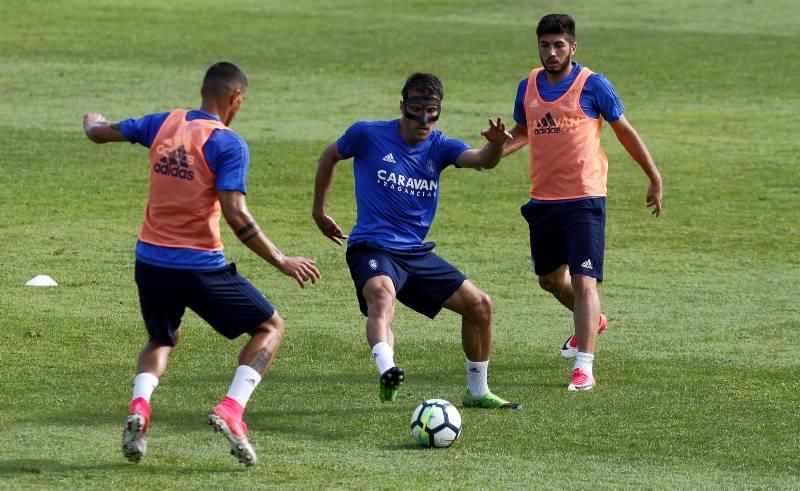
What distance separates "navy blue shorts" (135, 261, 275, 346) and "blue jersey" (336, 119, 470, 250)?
1603 mm

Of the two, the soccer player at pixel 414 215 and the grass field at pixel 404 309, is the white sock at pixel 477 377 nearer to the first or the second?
the soccer player at pixel 414 215

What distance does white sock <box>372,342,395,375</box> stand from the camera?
9.14 metres

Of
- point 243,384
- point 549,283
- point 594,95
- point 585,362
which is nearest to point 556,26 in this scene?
point 594,95

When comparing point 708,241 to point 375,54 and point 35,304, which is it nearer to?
point 35,304

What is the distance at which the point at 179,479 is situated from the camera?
26.0ft

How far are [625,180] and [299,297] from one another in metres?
7.22

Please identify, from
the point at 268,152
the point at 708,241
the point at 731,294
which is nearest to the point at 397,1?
the point at 268,152

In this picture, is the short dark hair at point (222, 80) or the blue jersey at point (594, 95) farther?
the blue jersey at point (594, 95)

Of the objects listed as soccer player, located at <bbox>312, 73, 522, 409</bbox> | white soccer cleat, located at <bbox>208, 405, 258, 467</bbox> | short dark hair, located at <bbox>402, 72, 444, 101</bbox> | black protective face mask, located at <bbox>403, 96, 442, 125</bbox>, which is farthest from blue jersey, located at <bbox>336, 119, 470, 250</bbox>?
white soccer cleat, located at <bbox>208, 405, 258, 467</bbox>

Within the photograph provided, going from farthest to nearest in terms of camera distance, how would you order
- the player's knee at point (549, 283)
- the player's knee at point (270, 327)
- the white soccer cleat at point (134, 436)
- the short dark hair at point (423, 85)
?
the player's knee at point (549, 283) → the short dark hair at point (423, 85) → the player's knee at point (270, 327) → the white soccer cleat at point (134, 436)

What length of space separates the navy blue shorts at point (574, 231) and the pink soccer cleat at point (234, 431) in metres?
3.43

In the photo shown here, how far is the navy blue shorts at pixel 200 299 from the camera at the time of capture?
8.33m

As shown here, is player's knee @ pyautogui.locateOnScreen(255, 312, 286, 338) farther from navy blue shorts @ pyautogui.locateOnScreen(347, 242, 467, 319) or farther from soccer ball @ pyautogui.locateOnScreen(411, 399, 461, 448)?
navy blue shorts @ pyautogui.locateOnScreen(347, 242, 467, 319)

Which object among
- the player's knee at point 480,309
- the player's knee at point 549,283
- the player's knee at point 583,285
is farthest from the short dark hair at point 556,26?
the player's knee at point 480,309
